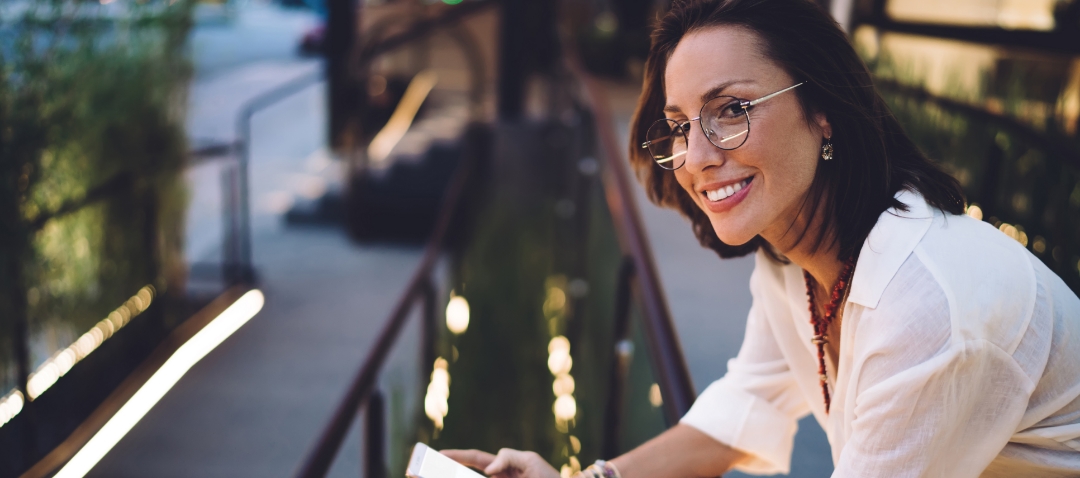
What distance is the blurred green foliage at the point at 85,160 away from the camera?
3.39 meters

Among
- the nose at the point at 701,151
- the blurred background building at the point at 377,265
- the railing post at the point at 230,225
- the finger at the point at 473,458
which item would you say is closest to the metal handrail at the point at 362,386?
the blurred background building at the point at 377,265

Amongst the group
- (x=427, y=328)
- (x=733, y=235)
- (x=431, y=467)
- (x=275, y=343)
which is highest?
(x=733, y=235)

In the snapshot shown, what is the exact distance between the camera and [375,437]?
2145mm

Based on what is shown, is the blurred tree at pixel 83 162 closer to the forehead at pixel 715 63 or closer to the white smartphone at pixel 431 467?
the white smartphone at pixel 431 467

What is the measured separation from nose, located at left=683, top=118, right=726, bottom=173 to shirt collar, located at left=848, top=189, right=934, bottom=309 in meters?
0.19

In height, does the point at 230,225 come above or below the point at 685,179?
below

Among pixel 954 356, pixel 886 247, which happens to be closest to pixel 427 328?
pixel 886 247

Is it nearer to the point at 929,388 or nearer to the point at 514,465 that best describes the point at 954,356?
the point at 929,388

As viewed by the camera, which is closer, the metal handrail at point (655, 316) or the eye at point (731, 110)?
the eye at point (731, 110)

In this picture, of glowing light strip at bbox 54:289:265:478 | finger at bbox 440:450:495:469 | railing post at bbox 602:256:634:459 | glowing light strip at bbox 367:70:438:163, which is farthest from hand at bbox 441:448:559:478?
glowing light strip at bbox 367:70:438:163

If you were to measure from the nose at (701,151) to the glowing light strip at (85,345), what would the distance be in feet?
10.6

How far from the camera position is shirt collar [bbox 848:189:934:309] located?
0.90 metres

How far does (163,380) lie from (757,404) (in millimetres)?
3995

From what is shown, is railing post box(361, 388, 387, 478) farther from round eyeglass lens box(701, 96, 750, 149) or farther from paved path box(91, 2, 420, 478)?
round eyeglass lens box(701, 96, 750, 149)
